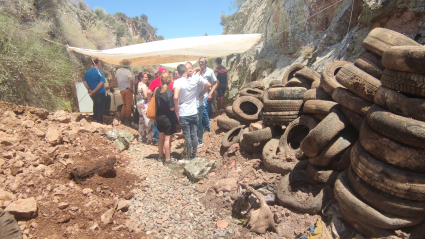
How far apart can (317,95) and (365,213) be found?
7.27ft

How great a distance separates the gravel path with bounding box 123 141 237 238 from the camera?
348cm

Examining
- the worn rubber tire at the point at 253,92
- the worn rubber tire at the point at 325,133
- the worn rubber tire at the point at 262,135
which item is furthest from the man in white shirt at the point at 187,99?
the worn rubber tire at the point at 325,133

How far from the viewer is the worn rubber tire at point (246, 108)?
6293 mm

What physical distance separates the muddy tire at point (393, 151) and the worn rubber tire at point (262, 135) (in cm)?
223

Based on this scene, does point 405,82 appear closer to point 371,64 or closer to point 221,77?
point 371,64

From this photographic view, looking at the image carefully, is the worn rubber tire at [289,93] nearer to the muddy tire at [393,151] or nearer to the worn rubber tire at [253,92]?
the worn rubber tire at [253,92]

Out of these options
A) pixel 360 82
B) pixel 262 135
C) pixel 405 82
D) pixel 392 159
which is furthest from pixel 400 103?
pixel 262 135

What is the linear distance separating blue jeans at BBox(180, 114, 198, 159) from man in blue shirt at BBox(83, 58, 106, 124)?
145 inches

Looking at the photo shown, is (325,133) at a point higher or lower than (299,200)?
higher

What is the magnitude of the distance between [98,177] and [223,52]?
6.87 m

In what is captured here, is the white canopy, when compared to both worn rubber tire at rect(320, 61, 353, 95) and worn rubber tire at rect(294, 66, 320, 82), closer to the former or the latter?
worn rubber tire at rect(294, 66, 320, 82)

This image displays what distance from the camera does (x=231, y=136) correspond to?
253 inches

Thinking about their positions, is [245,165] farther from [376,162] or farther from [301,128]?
[376,162]

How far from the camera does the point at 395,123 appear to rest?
2424mm
